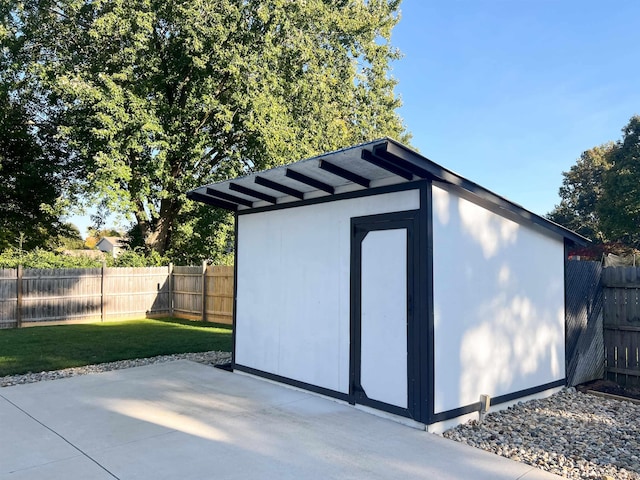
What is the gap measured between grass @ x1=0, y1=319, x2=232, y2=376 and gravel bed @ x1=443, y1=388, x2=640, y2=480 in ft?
19.9

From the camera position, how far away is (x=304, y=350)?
5.98 meters

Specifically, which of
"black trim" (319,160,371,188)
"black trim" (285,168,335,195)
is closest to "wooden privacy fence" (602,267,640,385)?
"black trim" (319,160,371,188)

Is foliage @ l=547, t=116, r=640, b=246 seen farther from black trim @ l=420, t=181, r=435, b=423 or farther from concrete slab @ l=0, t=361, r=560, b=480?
concrete slab @ l=0, t=361, r=560, b=480

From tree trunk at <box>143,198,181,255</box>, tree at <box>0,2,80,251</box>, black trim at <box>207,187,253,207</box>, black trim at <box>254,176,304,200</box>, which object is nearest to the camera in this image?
black trim at <box>254,176,304,200</box>

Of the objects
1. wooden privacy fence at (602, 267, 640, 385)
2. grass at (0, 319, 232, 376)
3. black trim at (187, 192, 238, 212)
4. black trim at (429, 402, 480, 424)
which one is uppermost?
black trim at (187, 192, 238, 212)

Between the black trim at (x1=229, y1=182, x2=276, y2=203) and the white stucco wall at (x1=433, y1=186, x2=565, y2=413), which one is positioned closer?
the white stucco wall at (x1=433, y1=186, x2=565, y2=413)

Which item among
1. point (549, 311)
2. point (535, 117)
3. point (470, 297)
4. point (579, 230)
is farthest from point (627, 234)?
point (470, 297)

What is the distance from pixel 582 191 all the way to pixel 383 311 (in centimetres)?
→ 3903

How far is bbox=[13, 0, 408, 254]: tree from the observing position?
49.2 feet

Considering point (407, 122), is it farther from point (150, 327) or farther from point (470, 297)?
point (470, 297)

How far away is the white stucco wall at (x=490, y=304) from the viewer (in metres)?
4.76

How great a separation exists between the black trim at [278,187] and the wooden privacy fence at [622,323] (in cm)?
489

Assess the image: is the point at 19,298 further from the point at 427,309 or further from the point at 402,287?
the point at 427,309

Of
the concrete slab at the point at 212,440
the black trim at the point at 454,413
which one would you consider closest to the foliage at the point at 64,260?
the concrete slab at the point at 212,440
